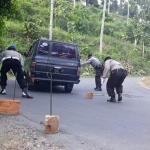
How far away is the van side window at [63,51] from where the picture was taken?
1405 centimetres

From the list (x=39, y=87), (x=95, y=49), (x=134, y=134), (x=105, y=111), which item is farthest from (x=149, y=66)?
(x=134, y=134)

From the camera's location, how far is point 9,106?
8398 millimetres

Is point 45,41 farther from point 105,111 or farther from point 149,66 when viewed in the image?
point 149,66

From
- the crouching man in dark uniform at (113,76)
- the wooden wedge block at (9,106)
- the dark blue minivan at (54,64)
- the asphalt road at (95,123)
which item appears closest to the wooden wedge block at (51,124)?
the asphalt road at (95,123)

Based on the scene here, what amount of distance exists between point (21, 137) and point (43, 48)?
25.5 ft

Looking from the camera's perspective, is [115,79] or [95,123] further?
[115,79]

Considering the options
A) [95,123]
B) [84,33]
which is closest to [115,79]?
[95,123]

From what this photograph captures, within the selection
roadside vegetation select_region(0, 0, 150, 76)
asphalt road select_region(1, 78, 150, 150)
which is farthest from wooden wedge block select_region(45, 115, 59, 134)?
roadside vegetation select_region(0, 0, 150, 76)

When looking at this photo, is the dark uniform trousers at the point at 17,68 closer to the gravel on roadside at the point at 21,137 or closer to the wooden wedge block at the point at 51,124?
the gravel on roadside at the point at 21,137

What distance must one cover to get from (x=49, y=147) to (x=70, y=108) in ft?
14.3

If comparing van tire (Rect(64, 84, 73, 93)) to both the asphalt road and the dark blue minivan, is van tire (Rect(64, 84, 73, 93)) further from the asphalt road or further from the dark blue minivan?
the asphalt road

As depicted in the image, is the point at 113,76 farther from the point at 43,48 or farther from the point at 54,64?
the point at 43,48

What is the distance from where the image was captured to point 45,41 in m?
14.1

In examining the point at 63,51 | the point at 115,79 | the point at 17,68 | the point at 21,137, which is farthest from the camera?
the point at 63,51
